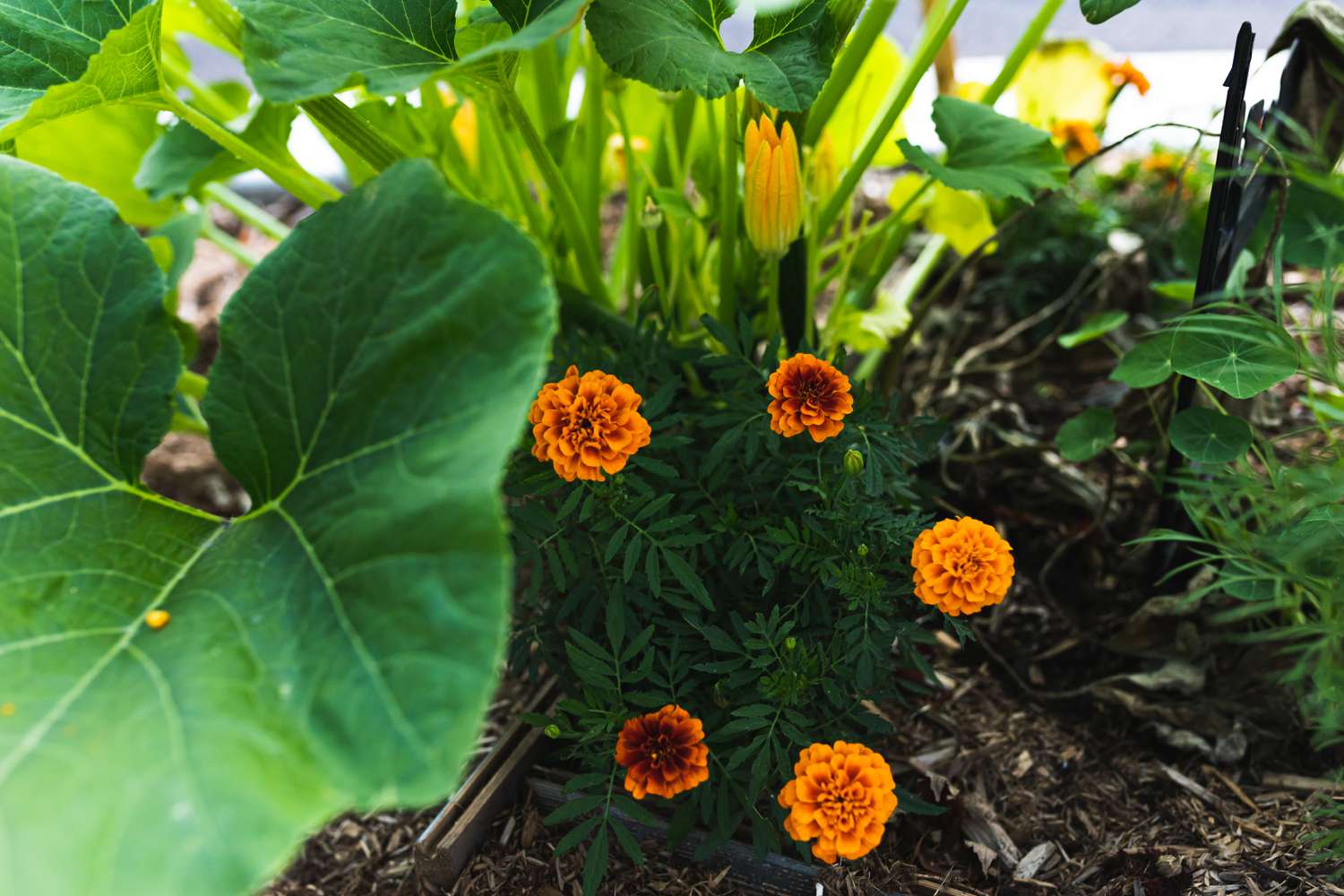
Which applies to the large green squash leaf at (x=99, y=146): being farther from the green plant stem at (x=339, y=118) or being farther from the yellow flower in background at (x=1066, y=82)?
the yellow flower in background at (x=1066, y=82)

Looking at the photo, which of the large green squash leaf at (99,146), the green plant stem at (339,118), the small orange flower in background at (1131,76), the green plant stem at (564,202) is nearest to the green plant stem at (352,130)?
the green plant stem at (339,118)

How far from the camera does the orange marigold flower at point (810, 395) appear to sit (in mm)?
909

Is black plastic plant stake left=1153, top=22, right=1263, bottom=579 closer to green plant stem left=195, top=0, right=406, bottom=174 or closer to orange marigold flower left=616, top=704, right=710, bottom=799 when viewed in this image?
orange marigold flower left=616, top=704, right=710, bottom=799

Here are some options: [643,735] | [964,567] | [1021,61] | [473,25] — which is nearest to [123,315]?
[473,25]

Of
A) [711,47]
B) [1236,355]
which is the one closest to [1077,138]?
[1236,355]

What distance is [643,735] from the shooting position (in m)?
0.89

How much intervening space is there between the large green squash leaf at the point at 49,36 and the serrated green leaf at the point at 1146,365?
40.8 inches

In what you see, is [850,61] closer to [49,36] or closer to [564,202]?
[564,202]

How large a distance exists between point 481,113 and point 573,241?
234mm

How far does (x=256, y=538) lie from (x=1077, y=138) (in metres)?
1.24

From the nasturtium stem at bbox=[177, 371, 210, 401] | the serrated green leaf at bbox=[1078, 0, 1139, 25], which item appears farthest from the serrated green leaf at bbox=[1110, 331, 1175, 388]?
the nasturtium stem at bbox=[177, 371, 210, 401]

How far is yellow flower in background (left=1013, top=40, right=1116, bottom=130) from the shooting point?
1580 millimetres

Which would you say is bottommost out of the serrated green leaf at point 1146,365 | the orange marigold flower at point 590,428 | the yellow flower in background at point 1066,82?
the serrated green leaf at point 1146,365

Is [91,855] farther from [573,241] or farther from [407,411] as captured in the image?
[573,241]
